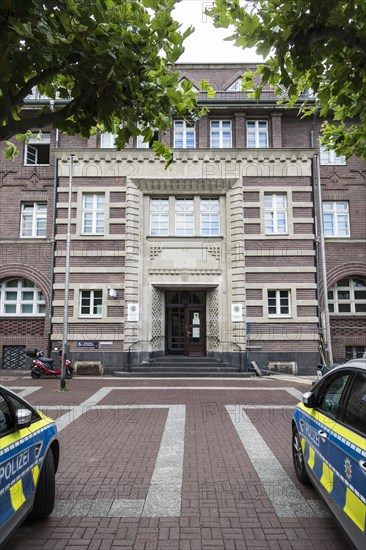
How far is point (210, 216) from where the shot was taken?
1991cm

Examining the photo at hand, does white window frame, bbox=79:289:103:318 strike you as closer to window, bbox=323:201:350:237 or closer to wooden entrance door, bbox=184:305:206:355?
wooden entrance door, bbox=184:305:206:355

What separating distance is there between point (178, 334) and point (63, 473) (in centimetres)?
1455

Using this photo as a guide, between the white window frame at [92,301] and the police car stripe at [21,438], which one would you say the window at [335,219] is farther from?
the police car stripe at [21,438]

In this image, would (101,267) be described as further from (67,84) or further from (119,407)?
(67,84)

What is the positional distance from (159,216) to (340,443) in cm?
1704

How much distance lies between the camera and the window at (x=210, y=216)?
1980 cm

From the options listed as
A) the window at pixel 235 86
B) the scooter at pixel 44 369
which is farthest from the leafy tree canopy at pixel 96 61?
the window at pixel 235 86

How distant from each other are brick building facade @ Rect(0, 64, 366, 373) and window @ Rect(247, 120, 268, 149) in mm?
56

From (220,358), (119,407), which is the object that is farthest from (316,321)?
(119,407)

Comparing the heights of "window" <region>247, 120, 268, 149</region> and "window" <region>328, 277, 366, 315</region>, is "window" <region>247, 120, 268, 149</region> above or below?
above

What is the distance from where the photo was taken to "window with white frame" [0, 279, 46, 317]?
19.8 metres

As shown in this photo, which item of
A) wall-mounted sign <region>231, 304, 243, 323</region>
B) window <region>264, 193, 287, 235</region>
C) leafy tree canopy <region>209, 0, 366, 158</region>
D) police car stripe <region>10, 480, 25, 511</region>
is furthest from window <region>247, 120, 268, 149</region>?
police car stripe <region>10, 480, 25, 511</region>

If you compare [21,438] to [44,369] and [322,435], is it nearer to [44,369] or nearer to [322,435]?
[322,435]

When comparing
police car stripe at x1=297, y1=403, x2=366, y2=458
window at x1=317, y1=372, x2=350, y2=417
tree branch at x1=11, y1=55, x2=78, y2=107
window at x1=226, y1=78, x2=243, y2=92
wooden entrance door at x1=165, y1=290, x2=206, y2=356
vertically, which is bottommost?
police car stripe at x1=297, y1=403, x2=366, y2=458
